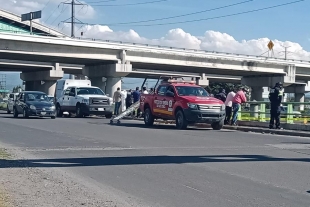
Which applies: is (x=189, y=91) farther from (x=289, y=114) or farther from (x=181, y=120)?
(x=289, y=114)

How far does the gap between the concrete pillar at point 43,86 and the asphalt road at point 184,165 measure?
151 ft

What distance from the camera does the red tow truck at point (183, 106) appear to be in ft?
74.4

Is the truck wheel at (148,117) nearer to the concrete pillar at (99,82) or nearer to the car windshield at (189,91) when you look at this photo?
the car windshield at (189,91)

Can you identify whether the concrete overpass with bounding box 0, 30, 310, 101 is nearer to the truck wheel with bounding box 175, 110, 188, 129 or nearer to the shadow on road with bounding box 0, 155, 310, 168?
the truck wheel with bounding box 175, 110, 188, 129

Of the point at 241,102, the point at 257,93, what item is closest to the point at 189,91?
the point at 241,102

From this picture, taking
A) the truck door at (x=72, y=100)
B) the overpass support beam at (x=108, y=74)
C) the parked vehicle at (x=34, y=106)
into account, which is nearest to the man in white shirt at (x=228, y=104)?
the parked vehicle at (x=34, y=106)

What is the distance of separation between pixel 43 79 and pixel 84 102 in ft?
108

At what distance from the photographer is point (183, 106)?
22953mm

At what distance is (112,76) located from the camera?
53469 millimetres

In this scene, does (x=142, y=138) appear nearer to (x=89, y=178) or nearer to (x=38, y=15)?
(x=89, y=178)

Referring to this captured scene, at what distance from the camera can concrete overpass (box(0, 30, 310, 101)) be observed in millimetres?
46263

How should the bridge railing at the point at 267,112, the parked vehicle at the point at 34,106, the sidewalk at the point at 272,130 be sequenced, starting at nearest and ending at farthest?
1. the sidewalk at the point at 272,130
2. the bridge railing at the point at 267,112
3. the parked vehicle at the point at 34,106

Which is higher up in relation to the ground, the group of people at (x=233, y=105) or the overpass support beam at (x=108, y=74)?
the overpass support beam at (x=108, y=74)

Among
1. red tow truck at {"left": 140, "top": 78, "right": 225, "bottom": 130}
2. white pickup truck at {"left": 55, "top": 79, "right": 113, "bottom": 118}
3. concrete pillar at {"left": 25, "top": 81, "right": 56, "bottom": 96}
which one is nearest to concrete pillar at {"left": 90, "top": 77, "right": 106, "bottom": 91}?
concrete pillar at {"left": 25, "top": 81, "right": 56, "bottom": 96}
